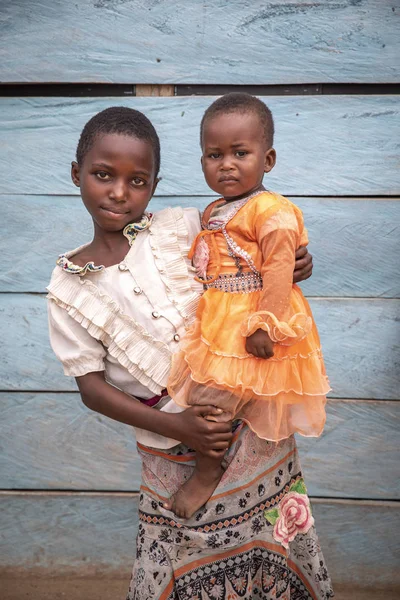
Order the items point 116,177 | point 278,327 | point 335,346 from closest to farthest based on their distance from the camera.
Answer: point 278,327, point 116,177, point 335,346

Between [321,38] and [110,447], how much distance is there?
1.54 metres

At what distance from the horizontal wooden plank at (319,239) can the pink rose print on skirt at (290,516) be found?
2.71 feet

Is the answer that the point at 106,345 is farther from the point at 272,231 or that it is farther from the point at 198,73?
the point at 198,73

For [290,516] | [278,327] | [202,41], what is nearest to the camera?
[278,327]

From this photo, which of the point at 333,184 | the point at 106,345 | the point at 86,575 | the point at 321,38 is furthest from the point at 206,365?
the point at 86,575

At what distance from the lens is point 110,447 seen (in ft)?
7.80

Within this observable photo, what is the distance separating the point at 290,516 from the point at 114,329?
1.98 feet

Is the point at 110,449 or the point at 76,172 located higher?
the point at 76,172

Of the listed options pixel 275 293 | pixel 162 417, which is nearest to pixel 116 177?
pixel 275 293

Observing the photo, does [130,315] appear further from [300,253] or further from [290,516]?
[290,516]

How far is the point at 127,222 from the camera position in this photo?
4.77ft

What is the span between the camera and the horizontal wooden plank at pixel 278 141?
216 centimetres

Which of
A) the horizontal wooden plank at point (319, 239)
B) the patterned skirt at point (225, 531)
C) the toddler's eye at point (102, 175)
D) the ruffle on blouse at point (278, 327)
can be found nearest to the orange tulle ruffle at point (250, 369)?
the ruffle on blouse at point (278, 327)

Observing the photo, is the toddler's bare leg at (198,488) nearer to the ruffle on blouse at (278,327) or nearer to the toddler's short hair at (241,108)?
the ruffle on blouse at (278,327)
